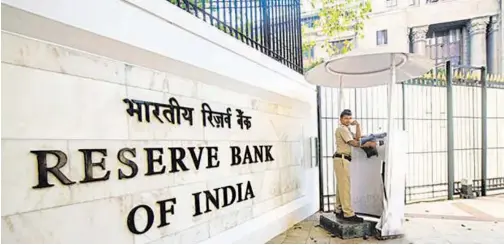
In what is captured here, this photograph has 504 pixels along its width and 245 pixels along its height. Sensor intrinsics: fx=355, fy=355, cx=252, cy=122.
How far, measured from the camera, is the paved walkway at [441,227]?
15.9ft

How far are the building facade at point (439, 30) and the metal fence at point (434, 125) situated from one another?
611 centimetres

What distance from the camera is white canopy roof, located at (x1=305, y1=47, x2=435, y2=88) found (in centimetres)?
496

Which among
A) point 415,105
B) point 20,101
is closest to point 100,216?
point 20,101

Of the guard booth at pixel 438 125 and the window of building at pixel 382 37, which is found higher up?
the window of building at pixel 382 37

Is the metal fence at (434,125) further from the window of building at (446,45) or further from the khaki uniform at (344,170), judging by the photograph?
the window of building at (446,45)

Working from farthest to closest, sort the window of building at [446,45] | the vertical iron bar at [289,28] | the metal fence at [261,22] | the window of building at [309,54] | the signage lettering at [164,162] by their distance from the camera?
the window of building at [446,45] < the window of building at [309,54] < the vertical iron bar at [289,28] < the metal fence at [261,22] < the signage lettering at [164,162]

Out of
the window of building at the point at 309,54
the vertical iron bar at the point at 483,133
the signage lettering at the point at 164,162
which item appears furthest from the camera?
the window of building at the point at 309,54

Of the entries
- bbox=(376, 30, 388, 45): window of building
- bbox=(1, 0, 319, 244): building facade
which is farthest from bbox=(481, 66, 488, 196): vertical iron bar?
bbox=(376, 30, 388, 45): window of building

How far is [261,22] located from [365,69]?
6.10 feet

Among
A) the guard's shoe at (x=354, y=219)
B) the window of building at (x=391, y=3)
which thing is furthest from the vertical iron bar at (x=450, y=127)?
the window of building at (x=391, y=3)

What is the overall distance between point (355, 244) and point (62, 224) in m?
3.65

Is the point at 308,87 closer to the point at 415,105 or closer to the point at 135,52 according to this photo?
the point at 415,105

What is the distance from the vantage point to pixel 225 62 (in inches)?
A: 154

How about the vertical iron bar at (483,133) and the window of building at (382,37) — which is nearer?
the vertical iron bar at (483,133)
